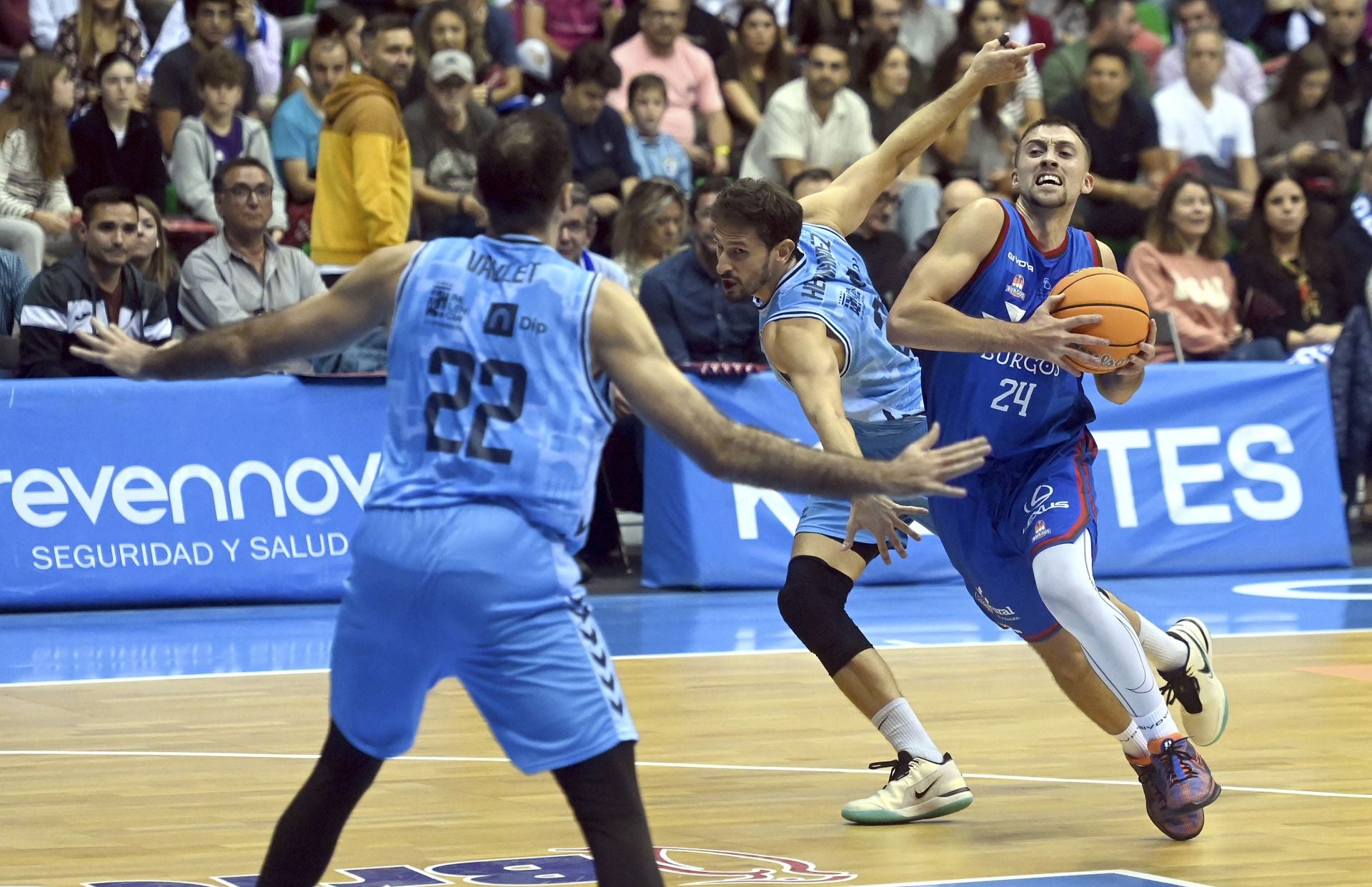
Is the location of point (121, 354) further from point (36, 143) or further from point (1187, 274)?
point (1187, 274)

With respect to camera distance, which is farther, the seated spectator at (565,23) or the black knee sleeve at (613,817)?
the seated spectator at (565,23)

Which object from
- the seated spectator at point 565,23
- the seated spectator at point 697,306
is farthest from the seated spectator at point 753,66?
the seated spectator at point 697,306

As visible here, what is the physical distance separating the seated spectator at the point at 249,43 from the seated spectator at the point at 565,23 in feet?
5.92

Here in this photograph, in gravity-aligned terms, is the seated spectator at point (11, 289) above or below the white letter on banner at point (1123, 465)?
above

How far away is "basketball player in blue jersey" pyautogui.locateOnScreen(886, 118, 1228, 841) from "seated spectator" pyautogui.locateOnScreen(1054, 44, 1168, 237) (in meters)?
8.18

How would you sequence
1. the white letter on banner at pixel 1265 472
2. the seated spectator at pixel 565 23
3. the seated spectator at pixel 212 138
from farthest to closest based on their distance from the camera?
the seated spectator at pixel 565 23 → the seated spectator at pixel 212 138 → the white letter on banner at pixel 1265 472

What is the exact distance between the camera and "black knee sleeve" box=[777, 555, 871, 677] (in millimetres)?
6090

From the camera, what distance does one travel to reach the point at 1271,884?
5.15 meters

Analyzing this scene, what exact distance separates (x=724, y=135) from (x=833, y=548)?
854 cm

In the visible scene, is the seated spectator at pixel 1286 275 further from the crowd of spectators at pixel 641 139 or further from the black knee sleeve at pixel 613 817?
the black knee sleeve at pixel 613 817

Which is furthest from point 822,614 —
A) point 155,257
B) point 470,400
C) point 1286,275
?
point 1286,275

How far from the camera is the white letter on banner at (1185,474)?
38.5 feet

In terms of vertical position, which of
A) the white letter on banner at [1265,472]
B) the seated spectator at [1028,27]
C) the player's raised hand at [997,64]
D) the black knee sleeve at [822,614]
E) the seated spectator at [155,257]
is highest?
the player's raised hand at [997,64]

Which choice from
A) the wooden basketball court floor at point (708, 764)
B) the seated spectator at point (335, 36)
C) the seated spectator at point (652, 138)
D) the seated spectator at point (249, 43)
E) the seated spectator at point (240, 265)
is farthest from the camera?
the seated spectator at point (249, 43)
